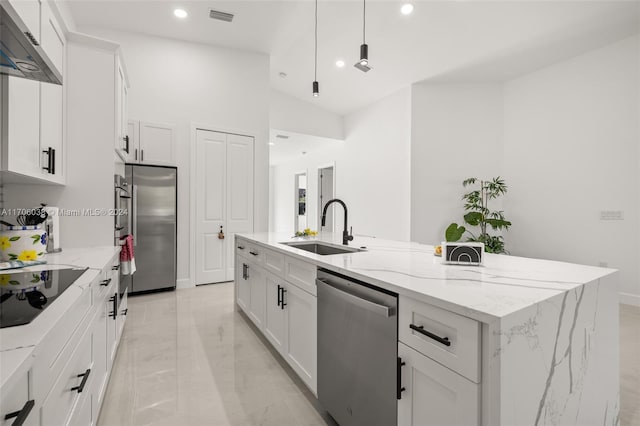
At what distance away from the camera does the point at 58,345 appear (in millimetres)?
962

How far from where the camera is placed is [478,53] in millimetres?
4273

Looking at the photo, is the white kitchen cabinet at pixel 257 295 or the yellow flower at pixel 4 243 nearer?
the yellow flower at pixel 4 243

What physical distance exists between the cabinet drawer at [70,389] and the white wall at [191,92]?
3.28m

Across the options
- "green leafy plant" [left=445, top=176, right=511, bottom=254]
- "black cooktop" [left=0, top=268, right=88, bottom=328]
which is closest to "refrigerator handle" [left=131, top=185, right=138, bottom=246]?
"black cooktop" [left=0, top=268, right=88, bottom=328]

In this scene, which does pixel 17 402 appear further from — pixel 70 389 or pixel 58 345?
pixel 70 389

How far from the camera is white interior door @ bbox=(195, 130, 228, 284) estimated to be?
4574mm

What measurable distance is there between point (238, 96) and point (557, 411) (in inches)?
198

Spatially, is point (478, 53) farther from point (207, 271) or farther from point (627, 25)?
point (207, 271)

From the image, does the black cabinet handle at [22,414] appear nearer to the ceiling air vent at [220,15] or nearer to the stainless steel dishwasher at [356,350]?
the stainless steel dishwasher at [356,350]

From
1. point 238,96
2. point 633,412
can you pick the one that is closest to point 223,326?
point 633,412

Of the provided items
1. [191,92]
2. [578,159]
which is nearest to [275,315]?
[191,92]

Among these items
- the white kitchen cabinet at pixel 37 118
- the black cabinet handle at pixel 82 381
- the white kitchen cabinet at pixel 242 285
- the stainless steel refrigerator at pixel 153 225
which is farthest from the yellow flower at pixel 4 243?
the stainless steel refrigerator at pixel 153 225

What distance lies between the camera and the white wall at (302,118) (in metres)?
6.33

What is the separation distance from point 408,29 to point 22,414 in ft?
15.9
